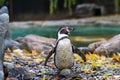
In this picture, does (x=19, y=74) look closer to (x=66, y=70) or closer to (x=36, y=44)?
(x=66, y=70)

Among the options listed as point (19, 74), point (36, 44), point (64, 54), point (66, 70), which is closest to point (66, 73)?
point (66, 70)

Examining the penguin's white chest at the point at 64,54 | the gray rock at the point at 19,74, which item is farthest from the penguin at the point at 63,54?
the gray rock at the point at 19,74

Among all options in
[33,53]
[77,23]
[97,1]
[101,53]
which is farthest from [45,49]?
[97,1]

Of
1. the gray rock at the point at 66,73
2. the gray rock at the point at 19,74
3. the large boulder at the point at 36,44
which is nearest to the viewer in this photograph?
the gray rock at the point at 19,74

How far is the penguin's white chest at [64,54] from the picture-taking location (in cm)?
525

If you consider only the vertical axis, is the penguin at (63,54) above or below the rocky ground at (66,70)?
above

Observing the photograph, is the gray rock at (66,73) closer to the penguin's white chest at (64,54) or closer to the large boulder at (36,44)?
the penguin's white chest at (64,54)

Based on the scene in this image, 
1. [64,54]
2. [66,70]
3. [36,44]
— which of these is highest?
[64,54]

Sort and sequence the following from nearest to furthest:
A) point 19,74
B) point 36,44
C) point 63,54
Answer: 1. point 19,74
2. point 63,54
3. point 36,44

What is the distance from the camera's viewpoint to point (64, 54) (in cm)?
525

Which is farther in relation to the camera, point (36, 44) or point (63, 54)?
point (36, 44)

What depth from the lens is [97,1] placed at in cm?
2136

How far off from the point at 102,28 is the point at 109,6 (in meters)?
5.42

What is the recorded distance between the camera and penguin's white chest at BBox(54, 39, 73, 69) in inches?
207
